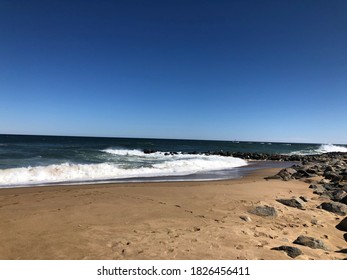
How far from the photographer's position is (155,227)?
571 cm

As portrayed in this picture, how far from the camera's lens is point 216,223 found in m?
6.10

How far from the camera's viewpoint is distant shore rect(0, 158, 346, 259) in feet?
14.4

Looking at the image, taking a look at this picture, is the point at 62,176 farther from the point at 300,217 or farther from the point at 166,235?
the point at 300,217

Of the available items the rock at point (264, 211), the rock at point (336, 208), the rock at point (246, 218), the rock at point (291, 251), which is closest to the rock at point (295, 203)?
the rock at point (336, 208)

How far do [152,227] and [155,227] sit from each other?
0.24 feet

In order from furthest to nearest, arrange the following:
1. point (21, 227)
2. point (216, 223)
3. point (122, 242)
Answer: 1. point (216, 223)
2. point (21, 227)
3. point (122, 242)

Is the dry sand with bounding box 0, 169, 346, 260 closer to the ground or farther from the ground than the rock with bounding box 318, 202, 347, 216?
closer to the ground


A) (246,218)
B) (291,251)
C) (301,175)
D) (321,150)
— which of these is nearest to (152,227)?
(246,218)

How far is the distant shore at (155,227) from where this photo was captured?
440cm

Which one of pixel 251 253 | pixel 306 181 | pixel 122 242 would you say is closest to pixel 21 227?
pixel 122 242

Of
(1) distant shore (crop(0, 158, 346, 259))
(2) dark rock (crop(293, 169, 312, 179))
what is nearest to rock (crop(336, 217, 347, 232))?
(1) distant shore (crop(0, 158, 346, 259))

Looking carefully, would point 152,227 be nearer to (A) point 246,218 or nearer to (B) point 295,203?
(A) point 246,218

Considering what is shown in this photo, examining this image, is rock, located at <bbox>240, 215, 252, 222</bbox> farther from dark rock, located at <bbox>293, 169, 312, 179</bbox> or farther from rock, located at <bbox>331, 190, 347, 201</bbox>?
dark rock, located at <bbox>293, 169, 312, 179</bbox>

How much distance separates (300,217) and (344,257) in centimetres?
251
